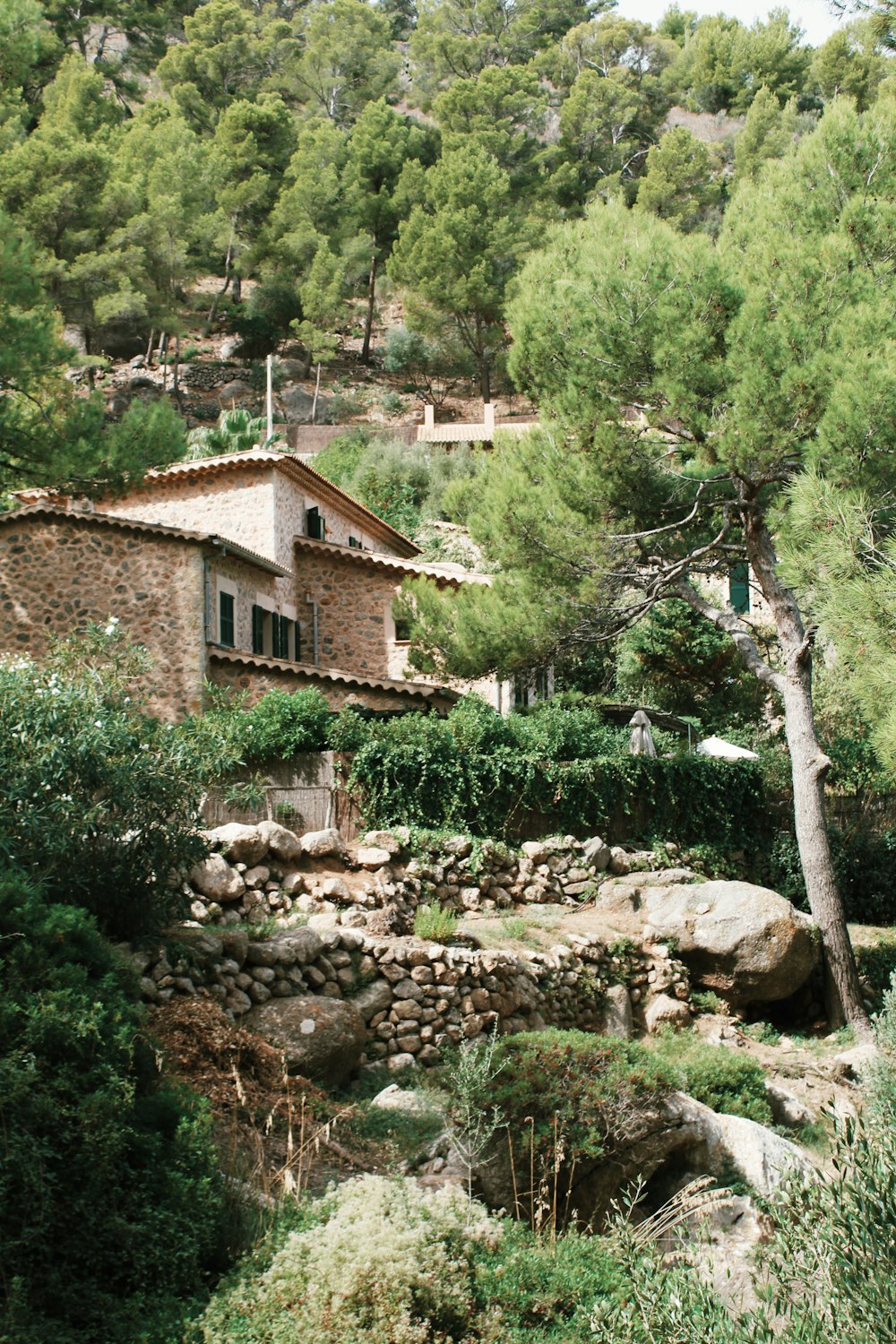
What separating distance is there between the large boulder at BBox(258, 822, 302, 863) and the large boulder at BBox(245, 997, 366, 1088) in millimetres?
3082

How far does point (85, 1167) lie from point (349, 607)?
1950cm

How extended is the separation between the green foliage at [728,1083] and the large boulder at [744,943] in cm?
257

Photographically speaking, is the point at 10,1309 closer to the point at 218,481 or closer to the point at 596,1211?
the point at 596,1211

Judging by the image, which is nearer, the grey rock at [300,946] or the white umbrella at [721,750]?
the grey rock at [300,946]

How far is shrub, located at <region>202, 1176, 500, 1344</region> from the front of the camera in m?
5.36

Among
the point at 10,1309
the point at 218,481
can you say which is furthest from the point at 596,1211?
the point at 218,481

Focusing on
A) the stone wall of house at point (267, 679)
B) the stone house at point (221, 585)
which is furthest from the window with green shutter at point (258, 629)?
the stone wall of house at point (267, 679)

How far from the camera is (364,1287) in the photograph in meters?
5.50

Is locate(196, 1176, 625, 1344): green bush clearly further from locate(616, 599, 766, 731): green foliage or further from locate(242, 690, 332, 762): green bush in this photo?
locate(616, 599, 766, 731): green foliage

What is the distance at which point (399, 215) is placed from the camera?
5222 centimetres

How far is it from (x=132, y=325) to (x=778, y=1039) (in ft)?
130

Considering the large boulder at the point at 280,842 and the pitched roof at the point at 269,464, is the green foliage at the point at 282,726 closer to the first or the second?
the large boulder at the point at 280,842

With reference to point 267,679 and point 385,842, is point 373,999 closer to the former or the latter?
point 385,842

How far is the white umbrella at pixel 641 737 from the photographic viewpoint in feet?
63.4
